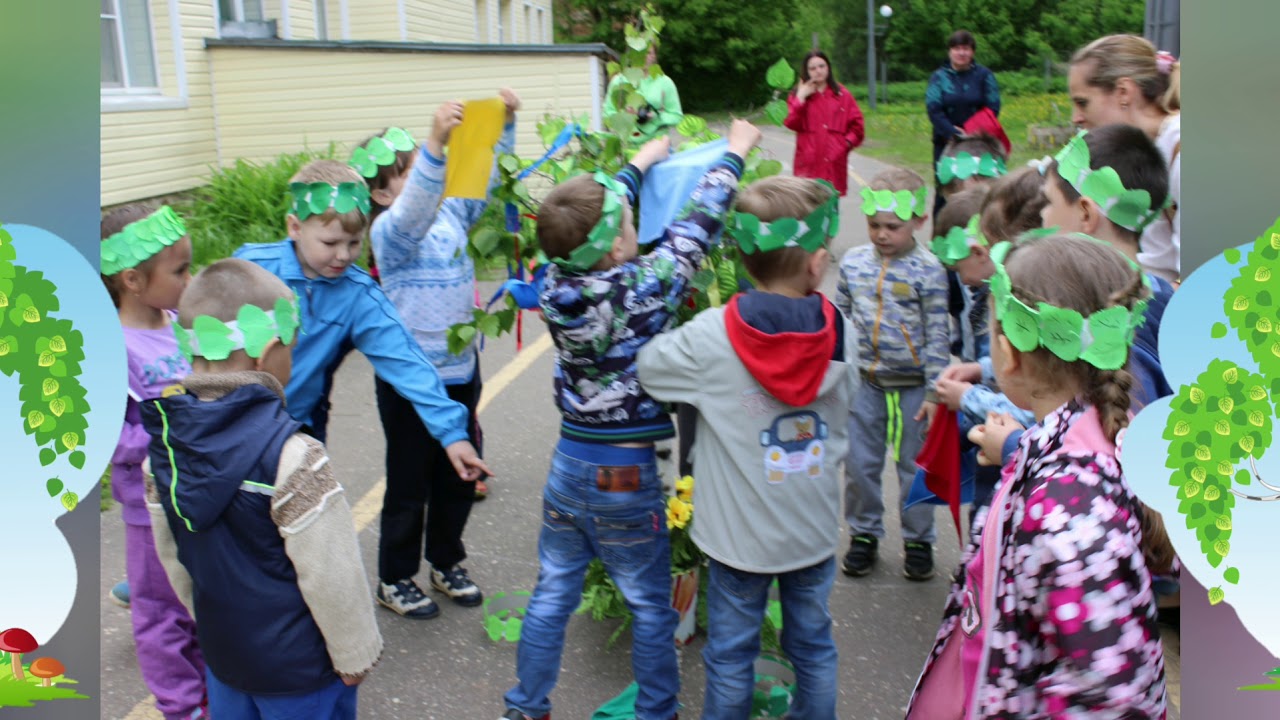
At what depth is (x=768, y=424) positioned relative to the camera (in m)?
2.69

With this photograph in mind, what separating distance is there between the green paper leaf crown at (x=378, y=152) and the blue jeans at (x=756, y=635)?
6.14ft

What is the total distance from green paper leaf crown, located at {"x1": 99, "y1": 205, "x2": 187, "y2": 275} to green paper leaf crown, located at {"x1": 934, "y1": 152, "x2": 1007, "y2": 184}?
288 cm

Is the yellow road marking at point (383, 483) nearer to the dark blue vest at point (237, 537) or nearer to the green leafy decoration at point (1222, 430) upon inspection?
the dark blue vest at point (237, 537)

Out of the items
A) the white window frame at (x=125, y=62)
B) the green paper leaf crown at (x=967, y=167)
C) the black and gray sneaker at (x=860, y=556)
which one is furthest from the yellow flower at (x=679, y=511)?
the white window frame at (x=125, y=62)

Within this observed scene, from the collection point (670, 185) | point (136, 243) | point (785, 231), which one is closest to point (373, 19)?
point (136, 243)

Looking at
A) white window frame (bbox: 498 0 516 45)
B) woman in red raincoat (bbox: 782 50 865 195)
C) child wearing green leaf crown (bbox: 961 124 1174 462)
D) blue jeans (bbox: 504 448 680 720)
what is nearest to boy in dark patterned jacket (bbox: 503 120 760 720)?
blue jeans (bbox: 504 448 680 720)

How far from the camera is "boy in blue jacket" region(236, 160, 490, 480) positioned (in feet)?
10.2

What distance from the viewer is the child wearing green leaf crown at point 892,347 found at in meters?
3.90

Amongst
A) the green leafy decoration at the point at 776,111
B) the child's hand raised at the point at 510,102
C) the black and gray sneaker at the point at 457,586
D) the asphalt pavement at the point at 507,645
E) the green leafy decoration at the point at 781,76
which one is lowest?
the asphalt pavement at the point at 507,645

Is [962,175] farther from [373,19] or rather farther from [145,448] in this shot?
[373,19]

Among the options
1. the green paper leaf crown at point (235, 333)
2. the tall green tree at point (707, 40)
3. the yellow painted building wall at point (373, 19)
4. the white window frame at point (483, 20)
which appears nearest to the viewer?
the green paper leaf crown at point (235, 333)

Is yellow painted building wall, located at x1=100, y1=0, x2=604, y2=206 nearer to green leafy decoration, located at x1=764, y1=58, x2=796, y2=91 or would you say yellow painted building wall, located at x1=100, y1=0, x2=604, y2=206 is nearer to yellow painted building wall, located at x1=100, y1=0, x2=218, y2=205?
yellow painted building wall, located at x1=100, y1=0, x2=218, y2=205

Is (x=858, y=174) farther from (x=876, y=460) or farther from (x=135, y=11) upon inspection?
(x=876, y=460)

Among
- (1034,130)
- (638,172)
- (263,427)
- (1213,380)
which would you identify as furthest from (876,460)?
(1034,130)
